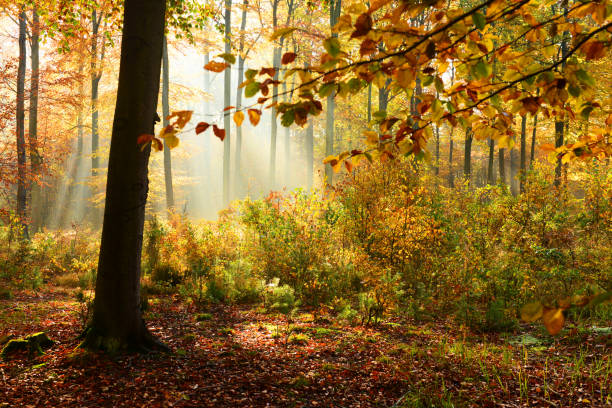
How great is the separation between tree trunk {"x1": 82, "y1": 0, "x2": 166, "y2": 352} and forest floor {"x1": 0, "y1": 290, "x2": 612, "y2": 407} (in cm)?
26

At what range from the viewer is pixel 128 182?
3230mm

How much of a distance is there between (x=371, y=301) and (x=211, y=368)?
244 cm

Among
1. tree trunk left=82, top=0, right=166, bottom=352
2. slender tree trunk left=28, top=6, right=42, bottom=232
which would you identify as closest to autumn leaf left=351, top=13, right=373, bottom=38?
tree trunk left=82, top=0, right=166, bottom=352

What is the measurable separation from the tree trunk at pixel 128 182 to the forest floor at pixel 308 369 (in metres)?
0.26

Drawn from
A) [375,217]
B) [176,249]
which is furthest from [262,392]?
A: [176,249]

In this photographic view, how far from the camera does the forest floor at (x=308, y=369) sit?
279cm

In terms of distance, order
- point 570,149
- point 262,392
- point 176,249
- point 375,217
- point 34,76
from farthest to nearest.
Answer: point 34,76 → point 176,249 → point 375,217 → point 262,392 → point 570,149

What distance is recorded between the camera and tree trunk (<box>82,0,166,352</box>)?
3.20m

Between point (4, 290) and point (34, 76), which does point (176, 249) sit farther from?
point (34, 76)

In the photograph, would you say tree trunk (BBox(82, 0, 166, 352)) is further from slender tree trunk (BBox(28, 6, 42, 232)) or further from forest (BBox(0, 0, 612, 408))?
slender tree trunk (BBox(28, 6, 42, 232))

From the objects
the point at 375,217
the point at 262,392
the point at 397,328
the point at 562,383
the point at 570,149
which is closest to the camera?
the point at 570,149

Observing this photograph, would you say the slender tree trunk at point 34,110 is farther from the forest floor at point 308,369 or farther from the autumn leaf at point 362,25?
the autumn leaf at point 362,25

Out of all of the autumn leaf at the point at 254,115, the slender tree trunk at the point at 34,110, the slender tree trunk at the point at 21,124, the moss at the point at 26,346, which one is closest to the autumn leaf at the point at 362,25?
the autumn leaf at the point at 254,115

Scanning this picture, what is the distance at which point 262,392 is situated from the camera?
9.56ft
